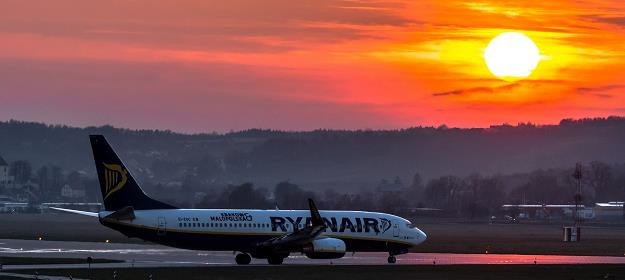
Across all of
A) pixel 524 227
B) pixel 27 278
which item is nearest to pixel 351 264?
pixel 27 278

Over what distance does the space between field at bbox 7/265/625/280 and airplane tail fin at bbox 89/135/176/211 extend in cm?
804

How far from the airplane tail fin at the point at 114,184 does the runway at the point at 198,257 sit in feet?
10.4

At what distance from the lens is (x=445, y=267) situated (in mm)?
79250

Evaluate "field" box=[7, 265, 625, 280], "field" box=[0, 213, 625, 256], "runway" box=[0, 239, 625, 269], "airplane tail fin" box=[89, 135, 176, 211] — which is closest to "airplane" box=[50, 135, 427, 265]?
"airplane tail fin" box=[89, 135, 176, 211]

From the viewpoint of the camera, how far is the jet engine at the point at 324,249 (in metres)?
82.8

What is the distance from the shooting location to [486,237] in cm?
13062

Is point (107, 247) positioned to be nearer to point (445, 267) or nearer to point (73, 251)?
point (73, 251)

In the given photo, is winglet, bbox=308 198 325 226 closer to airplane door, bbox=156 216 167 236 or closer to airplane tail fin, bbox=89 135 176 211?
airplane door, bbox=156 216 167 236

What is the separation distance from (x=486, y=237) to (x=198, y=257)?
45.9 metres

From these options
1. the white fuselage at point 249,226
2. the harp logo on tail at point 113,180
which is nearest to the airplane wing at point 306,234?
the white fuselage at point 249,226

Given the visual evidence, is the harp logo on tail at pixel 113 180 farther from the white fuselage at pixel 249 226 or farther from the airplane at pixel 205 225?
the white fuselage at pixel 249 226

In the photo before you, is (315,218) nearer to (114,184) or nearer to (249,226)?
(249,226)

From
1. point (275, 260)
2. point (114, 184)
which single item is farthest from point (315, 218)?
point (114, 184)

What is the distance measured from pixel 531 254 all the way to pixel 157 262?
1155 inches
